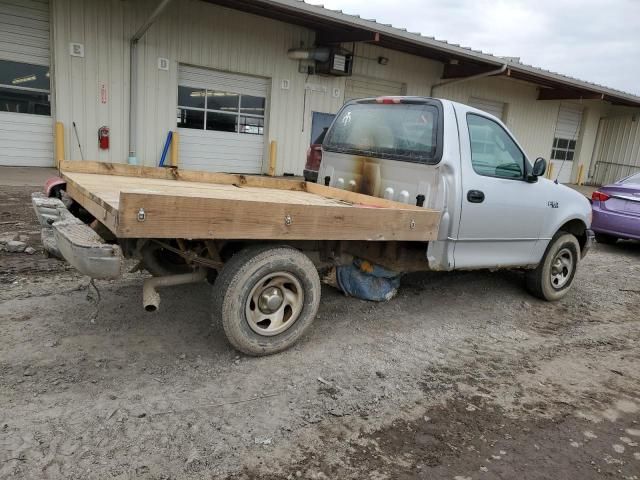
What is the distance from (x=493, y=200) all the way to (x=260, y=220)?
253cm

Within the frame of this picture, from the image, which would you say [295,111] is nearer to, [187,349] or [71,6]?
[71,6]

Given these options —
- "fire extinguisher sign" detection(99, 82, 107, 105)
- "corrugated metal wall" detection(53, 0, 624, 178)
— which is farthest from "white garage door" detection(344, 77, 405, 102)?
"fire extinguisher sign" detection(99, 82, 107, 105)

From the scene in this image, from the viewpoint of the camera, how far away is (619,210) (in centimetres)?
873

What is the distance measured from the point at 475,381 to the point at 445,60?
14.4 meters

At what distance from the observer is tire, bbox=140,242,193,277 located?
4059 mm

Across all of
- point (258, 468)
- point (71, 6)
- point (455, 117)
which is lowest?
point (258, 468)

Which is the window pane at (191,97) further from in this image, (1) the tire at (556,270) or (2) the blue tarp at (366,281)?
(1) the tire at (556,270)

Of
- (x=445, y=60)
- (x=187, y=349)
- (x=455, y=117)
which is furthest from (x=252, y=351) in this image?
(x=445, y=60)

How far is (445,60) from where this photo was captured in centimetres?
1612

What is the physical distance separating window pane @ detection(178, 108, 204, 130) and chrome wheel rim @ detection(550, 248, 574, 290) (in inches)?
376

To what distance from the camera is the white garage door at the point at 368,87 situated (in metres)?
15.0

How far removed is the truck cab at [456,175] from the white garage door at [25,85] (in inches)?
318

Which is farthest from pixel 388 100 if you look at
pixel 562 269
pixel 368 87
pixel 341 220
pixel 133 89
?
pixel 368 87

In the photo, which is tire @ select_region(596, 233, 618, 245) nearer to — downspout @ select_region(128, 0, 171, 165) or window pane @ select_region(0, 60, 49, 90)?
A: downspout @ select_region(128, 0, 171, 165)
